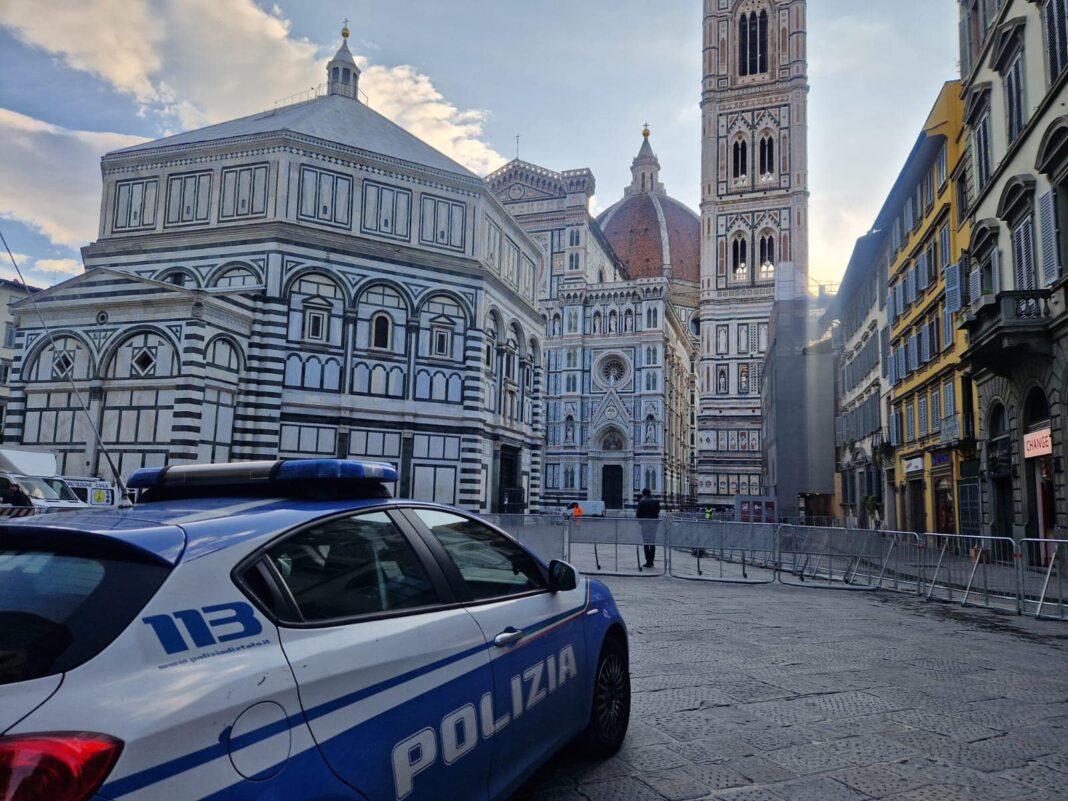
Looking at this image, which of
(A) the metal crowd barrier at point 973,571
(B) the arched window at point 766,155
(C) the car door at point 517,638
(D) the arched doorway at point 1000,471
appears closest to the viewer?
(C) the car door at point 517,638

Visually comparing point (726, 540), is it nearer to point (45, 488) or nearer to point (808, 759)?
point (808, 759)

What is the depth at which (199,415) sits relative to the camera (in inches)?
1079

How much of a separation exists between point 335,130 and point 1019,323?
27.7 m

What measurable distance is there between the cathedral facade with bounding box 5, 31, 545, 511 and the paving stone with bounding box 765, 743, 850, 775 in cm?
2587

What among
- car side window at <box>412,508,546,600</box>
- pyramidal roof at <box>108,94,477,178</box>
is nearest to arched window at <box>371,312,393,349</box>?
pyramidal roof at <box>108,94,477,178</box>

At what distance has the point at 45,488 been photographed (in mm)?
17656

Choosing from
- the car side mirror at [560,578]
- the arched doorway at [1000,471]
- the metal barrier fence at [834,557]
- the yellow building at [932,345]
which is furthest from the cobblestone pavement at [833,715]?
the yellow building at [932,345]

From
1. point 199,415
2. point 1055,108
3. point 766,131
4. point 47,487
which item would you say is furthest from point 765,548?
point 766,131

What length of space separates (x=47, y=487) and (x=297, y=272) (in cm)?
1463

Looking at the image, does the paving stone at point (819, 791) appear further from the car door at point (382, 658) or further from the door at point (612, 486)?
the door at point (612, 486)

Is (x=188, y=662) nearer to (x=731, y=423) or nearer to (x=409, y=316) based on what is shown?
(x=409, y=316)

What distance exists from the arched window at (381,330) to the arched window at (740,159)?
46675 mm

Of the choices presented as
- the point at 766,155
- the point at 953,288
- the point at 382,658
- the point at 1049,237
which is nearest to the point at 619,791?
the point at 382,658

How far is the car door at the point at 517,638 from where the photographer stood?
3.04 m
